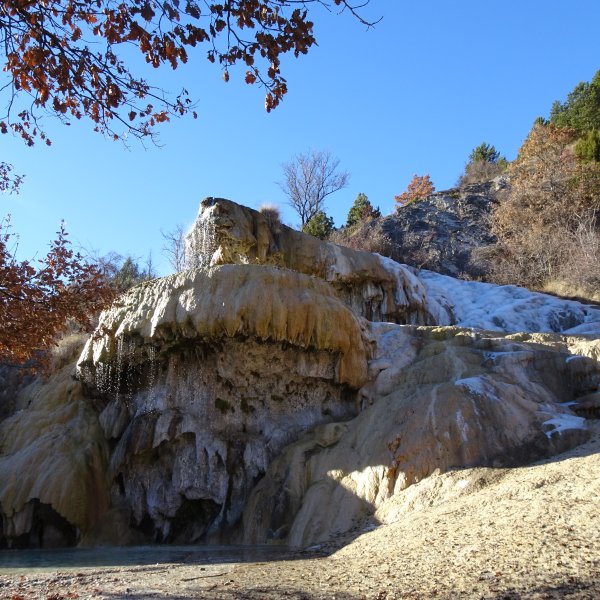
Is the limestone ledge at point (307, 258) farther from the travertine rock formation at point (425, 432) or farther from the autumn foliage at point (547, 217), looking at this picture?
the autumn foliage at point (547, 217)

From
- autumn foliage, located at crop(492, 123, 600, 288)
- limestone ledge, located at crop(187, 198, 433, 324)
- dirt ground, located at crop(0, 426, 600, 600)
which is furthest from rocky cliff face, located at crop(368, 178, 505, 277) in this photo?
dirt ground, located at crop(0, 426, 600, 600)

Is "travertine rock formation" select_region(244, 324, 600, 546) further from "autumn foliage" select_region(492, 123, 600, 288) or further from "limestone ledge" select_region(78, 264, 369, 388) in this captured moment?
"autumn foliage" select_region(492, 123, 600, 288)

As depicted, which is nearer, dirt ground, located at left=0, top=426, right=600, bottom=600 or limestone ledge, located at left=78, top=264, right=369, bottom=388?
dirt ground, located at left=0, top=426, right=600, bottom=600

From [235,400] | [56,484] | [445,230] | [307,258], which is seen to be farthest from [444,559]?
[445,230]

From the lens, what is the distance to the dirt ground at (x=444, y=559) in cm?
471

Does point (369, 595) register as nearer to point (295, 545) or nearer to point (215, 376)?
point (295, 545)

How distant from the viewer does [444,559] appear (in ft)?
17.8

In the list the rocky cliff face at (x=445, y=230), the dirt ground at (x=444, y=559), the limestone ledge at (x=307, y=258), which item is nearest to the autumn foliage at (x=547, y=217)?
the rocky cliff face at (x=445, y=230)

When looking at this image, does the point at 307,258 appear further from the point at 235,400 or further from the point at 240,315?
the point at 240,315

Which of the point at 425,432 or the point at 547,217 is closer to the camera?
the point at 425,432

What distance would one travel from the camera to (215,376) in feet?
40.8

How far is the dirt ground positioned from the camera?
185 inches

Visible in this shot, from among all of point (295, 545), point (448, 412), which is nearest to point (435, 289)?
point (448, 412)

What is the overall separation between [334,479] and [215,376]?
3949 millimetres
